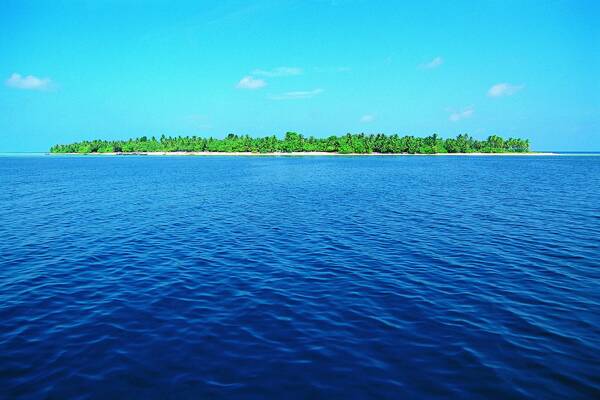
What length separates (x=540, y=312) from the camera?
1711 cm

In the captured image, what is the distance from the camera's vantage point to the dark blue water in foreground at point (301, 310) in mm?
12234

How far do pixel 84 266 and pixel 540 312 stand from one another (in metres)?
26.9

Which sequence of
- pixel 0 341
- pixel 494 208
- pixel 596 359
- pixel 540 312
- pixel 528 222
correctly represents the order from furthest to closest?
pixel 494 208 < pixel 528 222 < pixel 540 312 < pixel 0 341 < pixel 596 359

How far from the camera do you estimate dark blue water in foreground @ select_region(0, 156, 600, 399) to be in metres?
12.2

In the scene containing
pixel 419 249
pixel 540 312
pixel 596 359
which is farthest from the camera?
pixel 419 249

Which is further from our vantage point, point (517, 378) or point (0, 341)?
point (0, 341)

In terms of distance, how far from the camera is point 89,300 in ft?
61.9

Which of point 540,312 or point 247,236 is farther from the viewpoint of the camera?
point 247,236

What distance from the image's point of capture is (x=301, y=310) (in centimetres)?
1756

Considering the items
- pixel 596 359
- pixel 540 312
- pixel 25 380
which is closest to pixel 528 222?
pixel 540 312

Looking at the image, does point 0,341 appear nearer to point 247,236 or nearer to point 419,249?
point 247,236

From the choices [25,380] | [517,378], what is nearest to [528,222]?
[517,378]

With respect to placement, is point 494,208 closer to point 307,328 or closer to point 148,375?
point 307,328

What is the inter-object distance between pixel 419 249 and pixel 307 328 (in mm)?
15348
